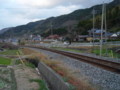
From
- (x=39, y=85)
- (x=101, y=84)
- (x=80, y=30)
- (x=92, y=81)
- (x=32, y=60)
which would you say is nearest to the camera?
Result: (x=101, y=84)

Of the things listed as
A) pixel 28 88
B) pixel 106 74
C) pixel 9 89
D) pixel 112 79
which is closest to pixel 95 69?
pixel 106 74

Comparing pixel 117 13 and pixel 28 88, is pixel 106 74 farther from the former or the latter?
pixel 117 13

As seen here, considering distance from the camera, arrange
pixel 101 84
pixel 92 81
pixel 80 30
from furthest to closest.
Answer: pixel 80 30 → pixel 92 81 → pixel 101 84

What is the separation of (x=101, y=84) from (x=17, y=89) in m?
5.28

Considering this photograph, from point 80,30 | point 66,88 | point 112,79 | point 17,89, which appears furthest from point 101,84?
point 80,30

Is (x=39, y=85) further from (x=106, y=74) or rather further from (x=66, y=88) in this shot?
(x=66, y=88)

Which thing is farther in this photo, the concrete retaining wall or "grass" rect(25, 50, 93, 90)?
the concrete retaining wall

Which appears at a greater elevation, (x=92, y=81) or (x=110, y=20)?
(x=110, y=20)

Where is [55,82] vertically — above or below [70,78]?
below

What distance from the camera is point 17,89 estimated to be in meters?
14.7

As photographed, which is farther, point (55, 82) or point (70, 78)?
point (70, 78)

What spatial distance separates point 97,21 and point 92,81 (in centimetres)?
13442

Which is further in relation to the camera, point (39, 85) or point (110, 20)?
point (110, 20)

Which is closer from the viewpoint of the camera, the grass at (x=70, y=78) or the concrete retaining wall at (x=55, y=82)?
the grass at (x=70, y=78)
